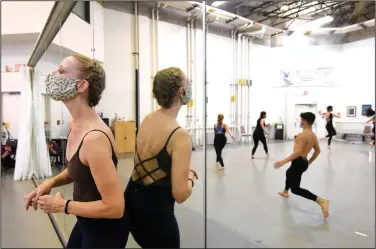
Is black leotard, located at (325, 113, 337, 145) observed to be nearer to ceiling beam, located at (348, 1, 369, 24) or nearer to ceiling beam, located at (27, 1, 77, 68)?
ceiling beam, located at (348, 1, 369, 24)

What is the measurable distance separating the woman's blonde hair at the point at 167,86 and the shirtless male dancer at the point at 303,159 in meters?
0.75

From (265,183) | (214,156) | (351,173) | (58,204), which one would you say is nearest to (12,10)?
(58,204)

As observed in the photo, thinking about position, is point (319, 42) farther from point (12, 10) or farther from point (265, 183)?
point (12, 10)

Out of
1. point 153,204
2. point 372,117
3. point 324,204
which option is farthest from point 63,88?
point 324,204

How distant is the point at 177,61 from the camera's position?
4.93 ft

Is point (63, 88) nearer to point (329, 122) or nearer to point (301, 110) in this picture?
point (301, 110)

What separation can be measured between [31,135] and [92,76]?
4.57m

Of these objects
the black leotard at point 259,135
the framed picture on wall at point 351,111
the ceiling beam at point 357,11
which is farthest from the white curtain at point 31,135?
the ceiling beam at point 357,11

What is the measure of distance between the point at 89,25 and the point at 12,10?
0.97 m

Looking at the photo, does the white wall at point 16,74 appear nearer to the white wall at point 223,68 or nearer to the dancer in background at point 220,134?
the white wall at point 223,68

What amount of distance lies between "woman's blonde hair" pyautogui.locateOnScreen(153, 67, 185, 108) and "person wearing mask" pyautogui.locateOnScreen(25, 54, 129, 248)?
226mm

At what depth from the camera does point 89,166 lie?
0.83m

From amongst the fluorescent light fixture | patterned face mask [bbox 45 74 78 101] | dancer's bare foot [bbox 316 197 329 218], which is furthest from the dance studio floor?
the fluorescent light fixture

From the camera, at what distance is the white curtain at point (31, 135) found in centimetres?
431
